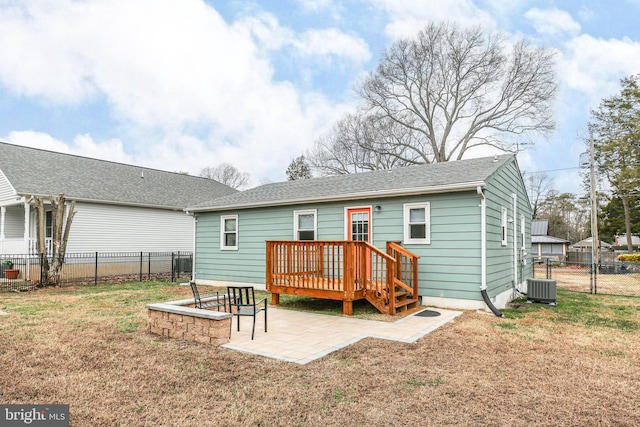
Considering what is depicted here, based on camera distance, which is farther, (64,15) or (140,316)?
(64,15)

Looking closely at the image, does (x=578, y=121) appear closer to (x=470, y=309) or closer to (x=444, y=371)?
(x=470, y=309)

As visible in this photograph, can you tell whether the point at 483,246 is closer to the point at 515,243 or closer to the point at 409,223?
the point at 409,223

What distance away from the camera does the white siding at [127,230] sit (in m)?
15.1

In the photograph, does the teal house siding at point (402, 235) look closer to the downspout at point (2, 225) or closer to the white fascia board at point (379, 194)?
the white fascia board at point (379, 194)

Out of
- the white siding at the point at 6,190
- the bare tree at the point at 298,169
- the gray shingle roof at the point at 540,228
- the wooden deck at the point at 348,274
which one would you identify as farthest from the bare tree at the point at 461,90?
the white siding at the point at 6,190

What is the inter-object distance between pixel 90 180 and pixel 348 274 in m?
14.7

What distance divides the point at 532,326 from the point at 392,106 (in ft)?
67.1

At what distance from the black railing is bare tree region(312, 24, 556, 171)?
15886 mm

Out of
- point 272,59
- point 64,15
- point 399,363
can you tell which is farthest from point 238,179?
point 399,363

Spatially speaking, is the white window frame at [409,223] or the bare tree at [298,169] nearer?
the white window frame at [409,223]

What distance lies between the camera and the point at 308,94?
2145 centimetres

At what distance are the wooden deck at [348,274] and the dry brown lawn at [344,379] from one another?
1548mm

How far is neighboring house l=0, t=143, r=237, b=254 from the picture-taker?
14586 millimetres

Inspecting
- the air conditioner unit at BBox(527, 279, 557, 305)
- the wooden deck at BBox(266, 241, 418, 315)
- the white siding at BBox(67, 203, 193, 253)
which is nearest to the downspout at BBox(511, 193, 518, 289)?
the air conditioner unit at BBox(527, 279, 557, 305)
